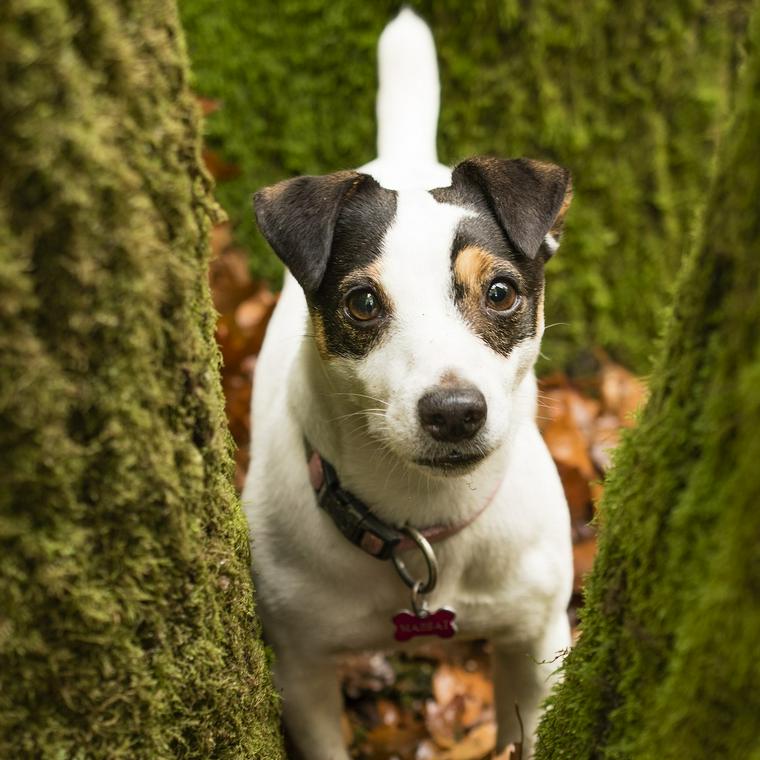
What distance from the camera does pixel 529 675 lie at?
9.58 ft

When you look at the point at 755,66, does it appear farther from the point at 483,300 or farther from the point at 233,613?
the point at 233,613

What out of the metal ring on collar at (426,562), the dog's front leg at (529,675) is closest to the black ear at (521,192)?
the metal ring on collar at (426,562)

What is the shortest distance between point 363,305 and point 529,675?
1255 millimetres

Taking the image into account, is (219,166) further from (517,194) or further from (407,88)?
(517,194)

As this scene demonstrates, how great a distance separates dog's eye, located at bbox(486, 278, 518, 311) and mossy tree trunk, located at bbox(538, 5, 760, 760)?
2.24 feet

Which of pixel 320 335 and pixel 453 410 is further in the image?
pixel 320 335

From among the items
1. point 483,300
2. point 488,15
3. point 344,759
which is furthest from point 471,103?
point 344,759

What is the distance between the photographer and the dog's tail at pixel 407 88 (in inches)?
141

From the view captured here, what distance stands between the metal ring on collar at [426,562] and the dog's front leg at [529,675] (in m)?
0.49

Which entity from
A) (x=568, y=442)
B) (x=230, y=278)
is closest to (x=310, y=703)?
(x=568, y=442)

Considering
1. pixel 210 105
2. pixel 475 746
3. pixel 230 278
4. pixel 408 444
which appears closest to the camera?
pixel 408 444

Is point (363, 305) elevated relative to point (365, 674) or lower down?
elevated

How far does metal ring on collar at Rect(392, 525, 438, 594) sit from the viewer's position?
8.18ft

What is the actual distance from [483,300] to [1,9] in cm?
145
